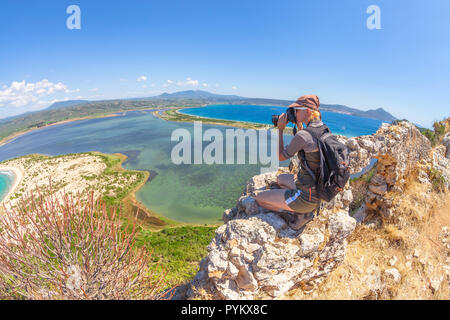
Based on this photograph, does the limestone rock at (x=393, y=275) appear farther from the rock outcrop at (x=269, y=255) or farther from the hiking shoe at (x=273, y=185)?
the hiking shoe at (x=273, y=185)

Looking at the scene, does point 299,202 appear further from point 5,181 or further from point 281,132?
point 5,181

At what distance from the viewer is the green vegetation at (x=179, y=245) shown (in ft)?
41.4

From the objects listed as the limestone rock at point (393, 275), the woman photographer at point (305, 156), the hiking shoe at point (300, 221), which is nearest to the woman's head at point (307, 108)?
the woman photographer at point (305, 156)

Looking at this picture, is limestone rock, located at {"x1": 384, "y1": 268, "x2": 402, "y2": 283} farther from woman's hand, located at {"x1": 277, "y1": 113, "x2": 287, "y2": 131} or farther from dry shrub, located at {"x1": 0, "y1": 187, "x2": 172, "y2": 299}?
dry shrub, located at {"x1": 0, "y1": 187, "x2": 172, "y2": 299}

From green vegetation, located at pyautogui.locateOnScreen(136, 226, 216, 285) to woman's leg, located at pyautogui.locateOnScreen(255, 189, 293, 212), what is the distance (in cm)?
953

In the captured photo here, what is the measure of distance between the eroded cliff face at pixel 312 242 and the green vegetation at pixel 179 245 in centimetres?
914

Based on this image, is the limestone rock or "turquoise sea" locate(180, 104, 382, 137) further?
"turquoise sea" locate(180, 104, 382, 137)

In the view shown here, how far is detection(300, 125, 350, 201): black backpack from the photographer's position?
115 inches

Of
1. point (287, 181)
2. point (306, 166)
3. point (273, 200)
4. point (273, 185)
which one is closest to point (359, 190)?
point (273, 185)

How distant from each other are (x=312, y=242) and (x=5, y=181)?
54.4 metres

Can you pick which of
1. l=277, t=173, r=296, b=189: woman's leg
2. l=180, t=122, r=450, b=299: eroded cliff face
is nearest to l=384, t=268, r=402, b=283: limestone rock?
l=180, t=122, r=450, b=299: eroded cliff face

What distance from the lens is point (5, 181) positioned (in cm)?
3459
